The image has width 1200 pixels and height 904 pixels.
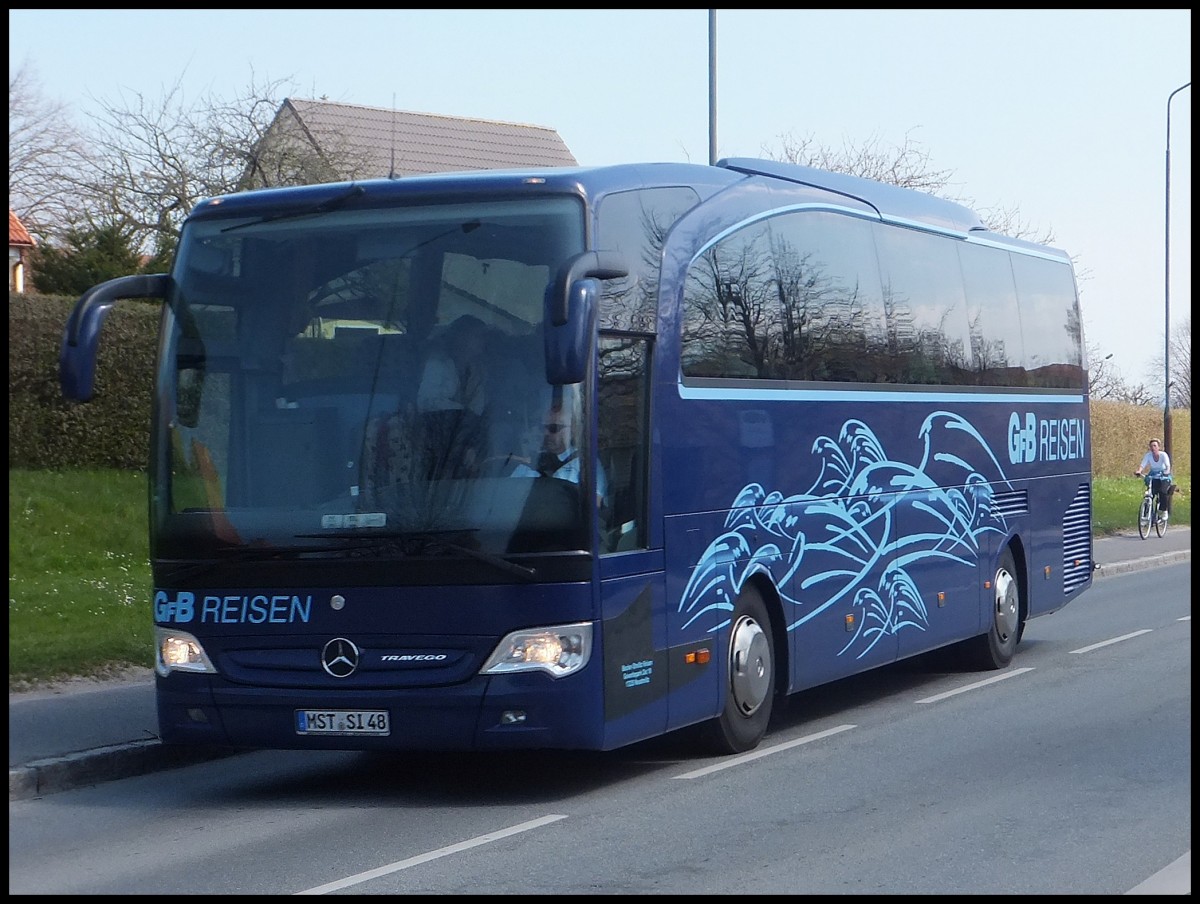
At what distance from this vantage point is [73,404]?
20.8 meters

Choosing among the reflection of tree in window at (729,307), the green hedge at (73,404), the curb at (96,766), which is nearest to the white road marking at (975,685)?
the reflection of tree in window at (729,307)

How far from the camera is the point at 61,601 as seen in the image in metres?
15.4

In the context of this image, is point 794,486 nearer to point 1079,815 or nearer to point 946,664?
point 1079,815

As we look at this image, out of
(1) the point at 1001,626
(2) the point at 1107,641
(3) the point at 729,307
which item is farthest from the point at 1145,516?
(3) the point at 729,307

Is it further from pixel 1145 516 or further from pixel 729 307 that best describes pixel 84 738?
pixel 1145 516

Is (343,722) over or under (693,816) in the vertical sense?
over

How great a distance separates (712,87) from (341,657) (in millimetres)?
15552

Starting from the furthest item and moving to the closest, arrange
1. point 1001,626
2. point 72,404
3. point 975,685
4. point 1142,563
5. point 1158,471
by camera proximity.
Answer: point 1158,471, point 1142,563, point 72,404, point 1001,626, point 975,685

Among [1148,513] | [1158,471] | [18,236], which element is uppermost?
[18,236]

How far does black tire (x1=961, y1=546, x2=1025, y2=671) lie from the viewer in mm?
14617

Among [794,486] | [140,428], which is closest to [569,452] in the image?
[794,486]

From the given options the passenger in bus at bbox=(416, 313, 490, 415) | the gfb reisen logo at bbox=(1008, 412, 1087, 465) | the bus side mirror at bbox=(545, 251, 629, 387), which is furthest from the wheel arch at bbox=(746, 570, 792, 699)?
the gfb reisen logo at bbox=(1008, 412, 1087, 465)

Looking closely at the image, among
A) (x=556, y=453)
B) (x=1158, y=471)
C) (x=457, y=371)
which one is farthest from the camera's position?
(x=1158, y=471)

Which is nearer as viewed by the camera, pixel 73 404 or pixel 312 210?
pixel 312 210
